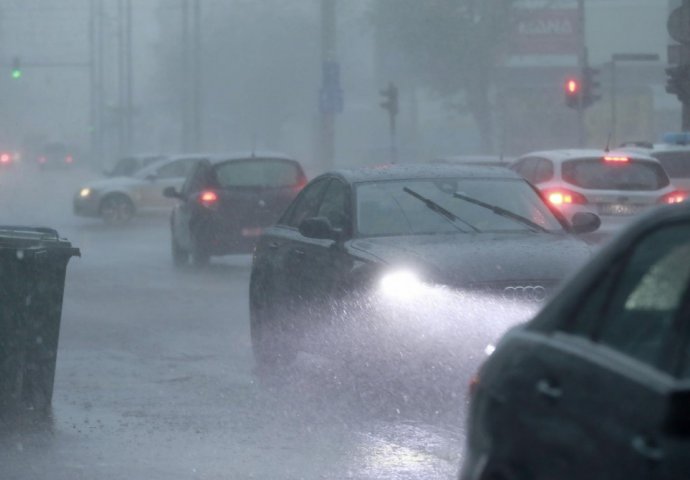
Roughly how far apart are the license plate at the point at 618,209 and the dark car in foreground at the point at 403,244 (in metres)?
7.12

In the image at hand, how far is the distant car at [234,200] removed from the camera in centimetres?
1941

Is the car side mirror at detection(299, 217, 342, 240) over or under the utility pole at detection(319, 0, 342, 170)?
under

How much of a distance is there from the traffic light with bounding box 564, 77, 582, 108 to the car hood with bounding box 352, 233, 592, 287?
24897 millimetres

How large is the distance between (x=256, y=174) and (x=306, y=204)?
29.6 ft

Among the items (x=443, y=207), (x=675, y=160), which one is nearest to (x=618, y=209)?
(x=675, y=160)

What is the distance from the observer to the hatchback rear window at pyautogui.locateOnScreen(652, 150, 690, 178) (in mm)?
19750

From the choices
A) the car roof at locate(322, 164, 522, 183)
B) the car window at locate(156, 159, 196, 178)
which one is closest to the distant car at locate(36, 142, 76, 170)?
the car window at locate(156, 159, 196, 178)

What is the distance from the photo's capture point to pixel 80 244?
1017 inches

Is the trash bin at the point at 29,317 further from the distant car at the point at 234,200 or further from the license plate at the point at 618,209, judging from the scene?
the distant car at the point at 234,200

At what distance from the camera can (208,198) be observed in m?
19.5

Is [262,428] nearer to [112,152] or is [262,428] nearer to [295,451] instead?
[295,451]

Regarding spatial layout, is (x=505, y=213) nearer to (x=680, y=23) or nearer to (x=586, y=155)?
(x=586, y=155)

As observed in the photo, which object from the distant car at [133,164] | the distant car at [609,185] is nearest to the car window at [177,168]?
the distant car at [133,164]

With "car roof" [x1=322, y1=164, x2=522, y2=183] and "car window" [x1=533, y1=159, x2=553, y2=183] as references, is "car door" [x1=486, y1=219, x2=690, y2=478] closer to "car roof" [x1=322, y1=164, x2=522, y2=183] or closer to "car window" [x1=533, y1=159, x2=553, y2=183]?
"car roof" [x1=322, y1=164, x2=522, y2=183]
